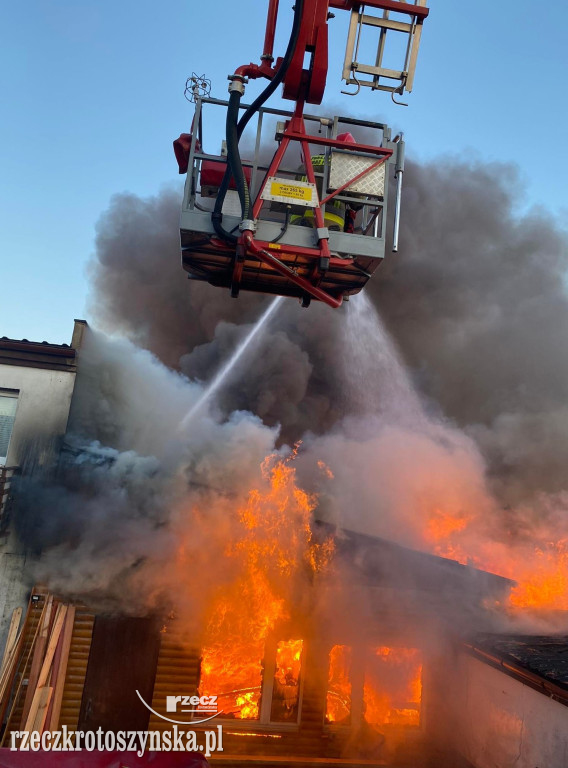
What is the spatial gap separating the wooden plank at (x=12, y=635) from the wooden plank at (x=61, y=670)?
627mm

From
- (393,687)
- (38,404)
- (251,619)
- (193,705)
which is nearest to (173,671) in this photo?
(193,705)

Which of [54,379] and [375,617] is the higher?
[54,379]

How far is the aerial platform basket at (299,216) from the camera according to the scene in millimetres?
5055

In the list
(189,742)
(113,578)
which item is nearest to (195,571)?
(113,578)

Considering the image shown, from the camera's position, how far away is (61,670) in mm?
7703

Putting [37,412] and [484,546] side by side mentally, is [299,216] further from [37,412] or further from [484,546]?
[484,546]

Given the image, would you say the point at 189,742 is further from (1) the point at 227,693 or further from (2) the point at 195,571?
(2) the point at 195,571

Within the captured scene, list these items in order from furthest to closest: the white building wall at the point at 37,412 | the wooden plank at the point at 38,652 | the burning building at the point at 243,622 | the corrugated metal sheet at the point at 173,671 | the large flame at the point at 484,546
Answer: the large flame at the point at 484,546
the white building wall at the point at 37,412
the corrugated metal sheet at the point at 173,671
the burning building at the point at 243,622
the wooden plank at the point at 38,652

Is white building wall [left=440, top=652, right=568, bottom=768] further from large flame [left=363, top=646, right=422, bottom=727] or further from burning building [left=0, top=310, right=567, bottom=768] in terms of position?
large flame [left=363, top=646, right=422, bottom=727]

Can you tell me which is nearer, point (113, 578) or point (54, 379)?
point (113, 578)

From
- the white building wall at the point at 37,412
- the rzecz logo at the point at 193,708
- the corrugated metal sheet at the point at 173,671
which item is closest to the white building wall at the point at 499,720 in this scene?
the rzecz logo at the point at 193,708

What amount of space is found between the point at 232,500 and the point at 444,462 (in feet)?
22.6

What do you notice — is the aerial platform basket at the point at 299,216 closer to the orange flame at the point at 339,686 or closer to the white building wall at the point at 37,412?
the white building wall at the point at 37,412

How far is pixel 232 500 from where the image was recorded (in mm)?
8789
